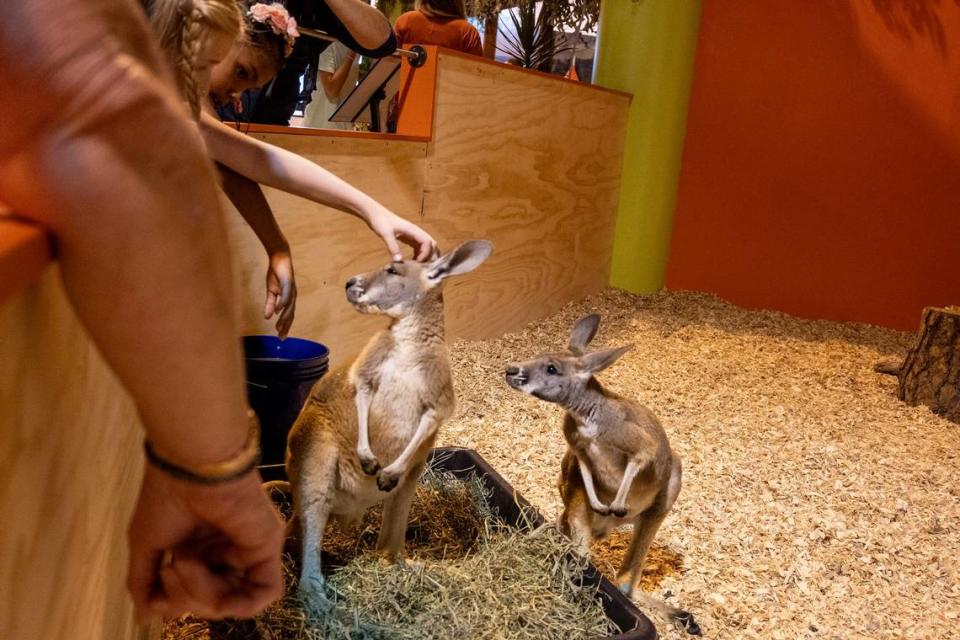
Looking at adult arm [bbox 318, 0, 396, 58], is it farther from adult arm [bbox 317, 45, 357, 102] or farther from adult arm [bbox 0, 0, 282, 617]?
adult arm [bbox 0, 0, 282, 617]

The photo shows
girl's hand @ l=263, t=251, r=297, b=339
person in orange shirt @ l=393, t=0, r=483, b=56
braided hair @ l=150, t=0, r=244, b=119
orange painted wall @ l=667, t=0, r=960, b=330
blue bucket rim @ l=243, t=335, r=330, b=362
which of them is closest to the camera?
braided hair @ l=150, t=0, r=244, b=119

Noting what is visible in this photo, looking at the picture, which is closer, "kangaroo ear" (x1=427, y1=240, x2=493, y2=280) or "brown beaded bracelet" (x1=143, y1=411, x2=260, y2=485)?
"brown beaded bracelet" (x1=143, y1=411, x2=260, y2=485)

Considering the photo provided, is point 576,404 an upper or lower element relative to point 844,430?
upper

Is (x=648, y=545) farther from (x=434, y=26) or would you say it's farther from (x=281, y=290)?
(x=434, y=26)

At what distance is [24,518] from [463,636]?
124 centimetres

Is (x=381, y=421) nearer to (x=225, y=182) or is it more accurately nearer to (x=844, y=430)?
(x=225, y=182)

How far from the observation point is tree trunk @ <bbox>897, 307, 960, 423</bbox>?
3.64 meters

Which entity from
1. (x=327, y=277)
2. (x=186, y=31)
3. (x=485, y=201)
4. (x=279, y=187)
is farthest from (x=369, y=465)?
(x=485, y=201)

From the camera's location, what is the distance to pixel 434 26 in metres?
3.93

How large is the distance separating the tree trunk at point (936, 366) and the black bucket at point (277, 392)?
2910 mm

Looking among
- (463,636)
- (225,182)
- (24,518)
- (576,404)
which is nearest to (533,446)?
(576,404)

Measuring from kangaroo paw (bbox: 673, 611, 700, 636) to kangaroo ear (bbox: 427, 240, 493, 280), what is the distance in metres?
1.07

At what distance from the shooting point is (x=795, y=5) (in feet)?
16.4

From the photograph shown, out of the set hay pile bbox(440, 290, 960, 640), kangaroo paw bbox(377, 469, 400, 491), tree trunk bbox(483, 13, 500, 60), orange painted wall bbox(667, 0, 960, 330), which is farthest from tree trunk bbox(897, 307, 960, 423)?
tree trunk bbox(483, 13, 500, 60)
